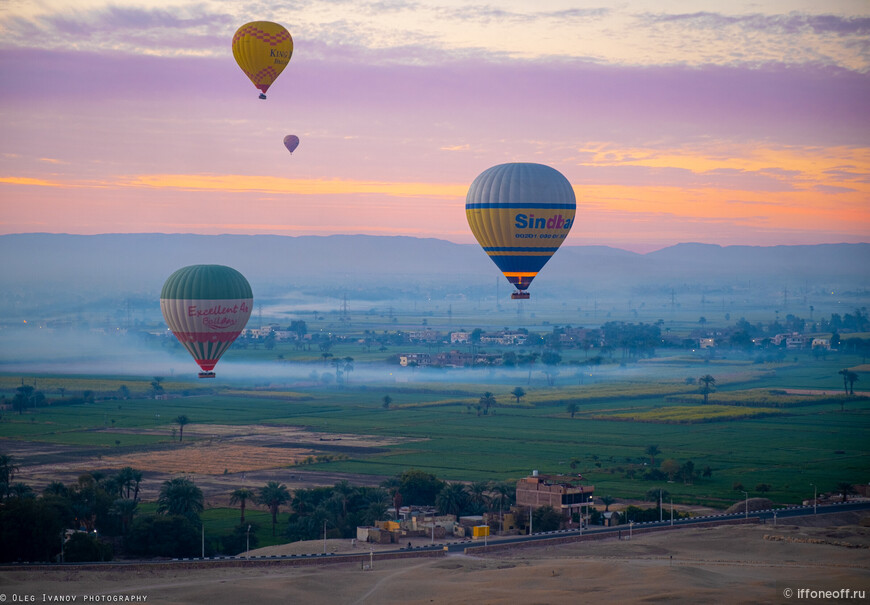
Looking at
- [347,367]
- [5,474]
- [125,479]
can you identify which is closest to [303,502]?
[125,479]

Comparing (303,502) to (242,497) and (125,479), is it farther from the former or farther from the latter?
(125,479)

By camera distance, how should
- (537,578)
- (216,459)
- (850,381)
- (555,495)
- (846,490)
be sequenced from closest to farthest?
1. (537,578)
2. (555,495)
3. (846,490)
4. (216,459)
5. (850,381)

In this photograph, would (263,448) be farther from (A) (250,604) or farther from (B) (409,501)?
(A) (250,604)

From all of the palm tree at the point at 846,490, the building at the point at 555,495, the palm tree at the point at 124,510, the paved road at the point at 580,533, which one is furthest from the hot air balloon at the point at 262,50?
the palm tree at the point at 846,490

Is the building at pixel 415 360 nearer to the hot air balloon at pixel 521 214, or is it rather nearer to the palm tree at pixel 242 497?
the hot air balloon at pixel 521 214

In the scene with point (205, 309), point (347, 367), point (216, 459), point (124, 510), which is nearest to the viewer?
point (124, 510)

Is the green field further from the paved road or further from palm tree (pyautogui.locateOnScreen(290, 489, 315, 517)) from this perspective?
palm tree (pyautogui.locateOnScreen(290, 489, 315, 517))
